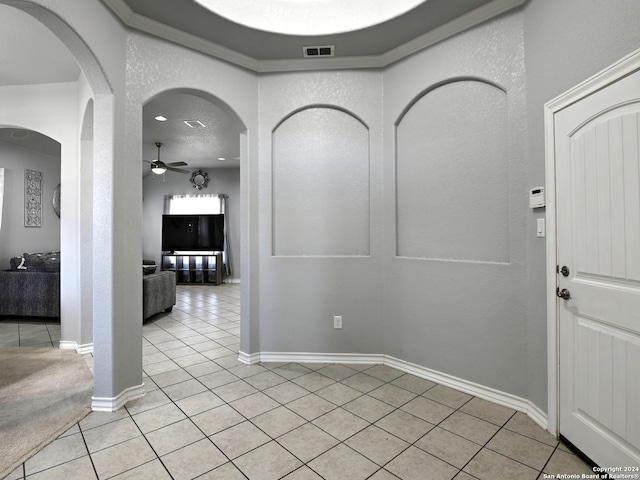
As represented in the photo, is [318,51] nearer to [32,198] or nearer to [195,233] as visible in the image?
[32,198]

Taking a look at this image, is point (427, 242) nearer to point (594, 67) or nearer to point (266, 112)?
point (594, 67)

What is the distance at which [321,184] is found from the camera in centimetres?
323

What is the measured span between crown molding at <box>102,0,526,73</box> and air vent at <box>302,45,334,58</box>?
0.07 m

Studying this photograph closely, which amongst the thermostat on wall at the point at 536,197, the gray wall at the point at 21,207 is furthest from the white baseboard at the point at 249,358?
the gray wall at the point at 21,207

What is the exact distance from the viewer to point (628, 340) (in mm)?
1569

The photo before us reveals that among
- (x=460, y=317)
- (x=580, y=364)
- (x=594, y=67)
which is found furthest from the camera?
(x=460, y=317)

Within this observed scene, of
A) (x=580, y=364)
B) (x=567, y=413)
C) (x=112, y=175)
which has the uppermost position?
(x=112, y=175)

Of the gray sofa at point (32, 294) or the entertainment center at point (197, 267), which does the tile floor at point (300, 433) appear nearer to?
the gray sofa at point (32, 294)

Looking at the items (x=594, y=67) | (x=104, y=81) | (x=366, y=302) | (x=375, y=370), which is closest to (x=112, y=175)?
(x=104, y=81)

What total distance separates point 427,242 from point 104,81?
107 inches

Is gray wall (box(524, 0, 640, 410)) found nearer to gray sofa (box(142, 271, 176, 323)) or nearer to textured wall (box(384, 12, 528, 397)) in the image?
textured wall (box(384, 12, 528, 397))

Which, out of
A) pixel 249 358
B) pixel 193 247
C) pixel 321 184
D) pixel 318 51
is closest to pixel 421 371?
pixel 249 358

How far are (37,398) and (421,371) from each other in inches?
121

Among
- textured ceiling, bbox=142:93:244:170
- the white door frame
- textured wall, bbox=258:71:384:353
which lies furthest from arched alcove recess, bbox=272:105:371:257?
the white door frame
